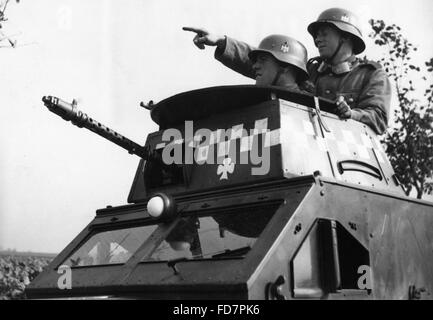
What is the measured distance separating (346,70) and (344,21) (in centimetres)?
46

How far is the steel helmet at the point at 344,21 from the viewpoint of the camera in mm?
6340

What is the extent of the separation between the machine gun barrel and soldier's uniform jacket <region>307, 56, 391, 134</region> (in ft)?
5.96

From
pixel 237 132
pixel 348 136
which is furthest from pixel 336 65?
pixel 237 132

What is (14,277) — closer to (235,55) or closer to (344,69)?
(235,55)

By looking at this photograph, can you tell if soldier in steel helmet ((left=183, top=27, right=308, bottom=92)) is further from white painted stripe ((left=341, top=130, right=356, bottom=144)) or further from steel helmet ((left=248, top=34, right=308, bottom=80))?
white painted stripe ((left=341, top=130, right=356, bottom=144))

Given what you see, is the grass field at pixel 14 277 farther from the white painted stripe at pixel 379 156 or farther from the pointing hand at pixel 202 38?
the white painted stripe at pixel 379 156

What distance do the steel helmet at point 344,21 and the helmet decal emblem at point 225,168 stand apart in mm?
1981

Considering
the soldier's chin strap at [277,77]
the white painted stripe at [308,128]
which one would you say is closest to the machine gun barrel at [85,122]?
the white painted stripe at [308,128]

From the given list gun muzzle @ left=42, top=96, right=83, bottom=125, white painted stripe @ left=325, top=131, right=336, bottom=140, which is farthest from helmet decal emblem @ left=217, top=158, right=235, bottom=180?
gun muzzle @ left=42, top=96, right=83, bottom=125

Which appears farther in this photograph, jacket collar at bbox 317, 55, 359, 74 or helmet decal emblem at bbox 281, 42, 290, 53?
jacket collar at bbox 317, 55, 359, 74

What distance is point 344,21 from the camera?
6355mm

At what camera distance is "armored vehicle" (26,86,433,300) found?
4.05 m
